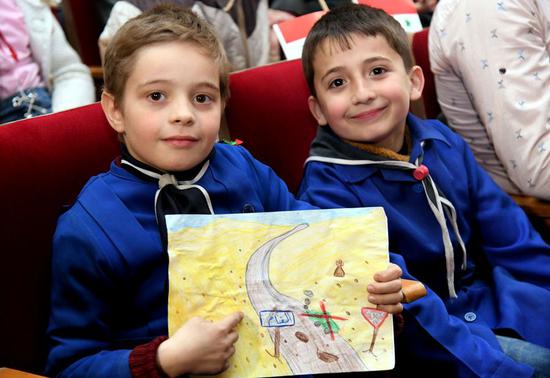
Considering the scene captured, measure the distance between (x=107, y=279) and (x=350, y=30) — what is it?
78 centimetres

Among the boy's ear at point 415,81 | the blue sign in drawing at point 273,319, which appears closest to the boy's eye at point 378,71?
Answer: the boy's ear at point 415,81

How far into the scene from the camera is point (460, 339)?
117 cm

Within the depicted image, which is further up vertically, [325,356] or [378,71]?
[378,71]

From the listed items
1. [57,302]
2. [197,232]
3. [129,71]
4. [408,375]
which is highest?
[129,71]

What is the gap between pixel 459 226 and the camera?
145 centimetres

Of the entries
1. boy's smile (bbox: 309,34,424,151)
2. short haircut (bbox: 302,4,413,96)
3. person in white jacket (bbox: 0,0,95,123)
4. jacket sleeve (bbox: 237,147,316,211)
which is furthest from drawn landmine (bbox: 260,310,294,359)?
person in white jacket (bbox: 0,0,95,123)

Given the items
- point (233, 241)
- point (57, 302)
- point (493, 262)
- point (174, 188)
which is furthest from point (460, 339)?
point (57, 302)

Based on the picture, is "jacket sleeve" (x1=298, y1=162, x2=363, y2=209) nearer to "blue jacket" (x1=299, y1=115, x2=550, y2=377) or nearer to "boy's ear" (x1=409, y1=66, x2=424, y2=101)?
"blue jacket" (x1=299, y1=115, x2=550, y2=377)

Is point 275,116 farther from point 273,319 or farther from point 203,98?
point 273,319

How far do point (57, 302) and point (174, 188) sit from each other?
27 centimetres

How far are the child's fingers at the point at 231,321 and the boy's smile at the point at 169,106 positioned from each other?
11.2 inches

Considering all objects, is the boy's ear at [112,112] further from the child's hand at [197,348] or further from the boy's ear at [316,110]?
the boy's ear at [316,110]

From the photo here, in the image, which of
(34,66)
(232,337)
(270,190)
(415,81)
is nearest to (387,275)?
(232,337)

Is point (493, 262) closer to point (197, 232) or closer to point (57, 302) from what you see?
point (197, 232)
